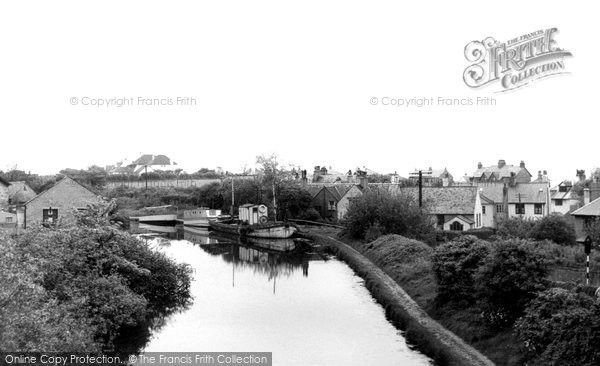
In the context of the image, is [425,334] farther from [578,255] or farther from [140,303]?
[578,255]

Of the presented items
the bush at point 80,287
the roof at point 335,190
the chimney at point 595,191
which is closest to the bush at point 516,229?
the chimney at point 595,191

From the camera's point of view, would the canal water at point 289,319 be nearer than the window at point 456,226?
Yes

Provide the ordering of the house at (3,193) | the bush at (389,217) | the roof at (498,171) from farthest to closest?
1. the roof at (498,171)
2. the bush at (389,217)
3. the house at (3,193)

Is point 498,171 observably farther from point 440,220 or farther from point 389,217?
point 389,217

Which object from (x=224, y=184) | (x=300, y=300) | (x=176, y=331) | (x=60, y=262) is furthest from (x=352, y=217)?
(x=224, y=184)

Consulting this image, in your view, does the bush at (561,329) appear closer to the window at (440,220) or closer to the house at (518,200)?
the window at (440,220)

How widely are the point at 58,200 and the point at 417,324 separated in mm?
26111

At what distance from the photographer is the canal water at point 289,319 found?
818 inches

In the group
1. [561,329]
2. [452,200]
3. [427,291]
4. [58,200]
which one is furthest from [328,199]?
[561,329]

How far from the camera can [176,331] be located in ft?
77.3

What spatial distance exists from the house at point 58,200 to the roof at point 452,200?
29269mm

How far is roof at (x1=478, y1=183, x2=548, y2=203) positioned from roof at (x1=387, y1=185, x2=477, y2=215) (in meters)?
Result: 6.43

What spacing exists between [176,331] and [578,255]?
19574 mm

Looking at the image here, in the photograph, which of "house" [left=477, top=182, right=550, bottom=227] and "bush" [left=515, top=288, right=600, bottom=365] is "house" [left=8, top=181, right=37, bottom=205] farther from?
"house" [left=477, top=182, right=550, bottom=227]
